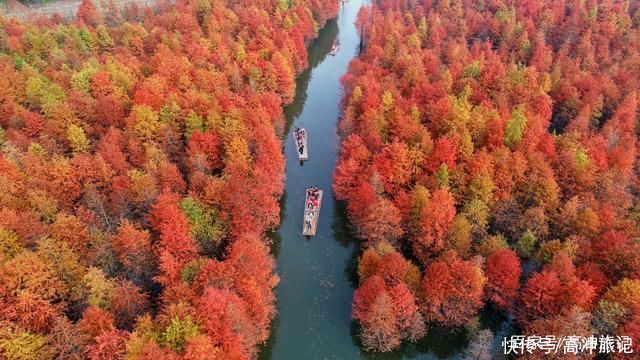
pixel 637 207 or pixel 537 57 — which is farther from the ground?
pixel 537 57

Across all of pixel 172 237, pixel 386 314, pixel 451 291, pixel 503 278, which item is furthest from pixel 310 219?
pixel 503 278

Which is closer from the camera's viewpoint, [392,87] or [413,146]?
[413,146]

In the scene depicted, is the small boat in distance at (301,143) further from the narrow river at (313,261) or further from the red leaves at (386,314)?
the red leaves at (386,314)

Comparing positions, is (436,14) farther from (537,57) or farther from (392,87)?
(392,87)

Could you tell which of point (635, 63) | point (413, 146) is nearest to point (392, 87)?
point (413, 146)

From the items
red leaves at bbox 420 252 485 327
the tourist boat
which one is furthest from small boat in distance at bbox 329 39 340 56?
red leaves at bbox 420 252 485 327

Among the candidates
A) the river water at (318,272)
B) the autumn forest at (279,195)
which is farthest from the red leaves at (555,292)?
the river water at (318,272)

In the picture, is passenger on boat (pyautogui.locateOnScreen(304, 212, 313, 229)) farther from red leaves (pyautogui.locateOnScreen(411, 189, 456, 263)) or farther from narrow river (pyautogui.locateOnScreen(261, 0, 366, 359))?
red leaves (pyautogui.locateOnScreen(411, 189, 456, 263))
